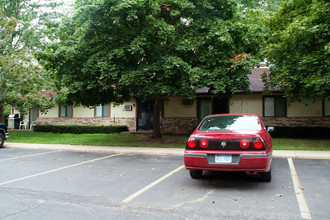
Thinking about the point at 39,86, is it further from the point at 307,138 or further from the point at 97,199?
the point at 307,138

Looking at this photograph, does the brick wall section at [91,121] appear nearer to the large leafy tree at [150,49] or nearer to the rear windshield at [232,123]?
the large leafy tree at [150,49]

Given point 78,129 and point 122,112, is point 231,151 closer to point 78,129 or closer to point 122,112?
point 122,112

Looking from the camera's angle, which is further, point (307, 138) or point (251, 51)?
point (307, 138)

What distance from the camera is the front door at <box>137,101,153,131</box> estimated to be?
2028 cm

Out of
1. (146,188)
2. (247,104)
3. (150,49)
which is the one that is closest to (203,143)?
(146,188)

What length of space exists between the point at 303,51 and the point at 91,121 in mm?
16203

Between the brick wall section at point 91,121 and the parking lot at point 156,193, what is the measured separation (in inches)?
493

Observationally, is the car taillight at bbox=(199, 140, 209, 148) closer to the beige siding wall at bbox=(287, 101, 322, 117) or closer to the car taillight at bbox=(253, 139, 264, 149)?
the car taillight at bbox=(253, 139, 264, 149)

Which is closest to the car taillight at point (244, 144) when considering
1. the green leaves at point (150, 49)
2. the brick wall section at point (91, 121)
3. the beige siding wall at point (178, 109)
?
the green leaves at point (150, 49)

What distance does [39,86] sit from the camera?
18438mm

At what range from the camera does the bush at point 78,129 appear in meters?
19.7

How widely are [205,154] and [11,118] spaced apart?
83.2 ft

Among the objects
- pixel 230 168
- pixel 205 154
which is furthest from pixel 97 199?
pixel 230 168

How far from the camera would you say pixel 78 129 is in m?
20.7
